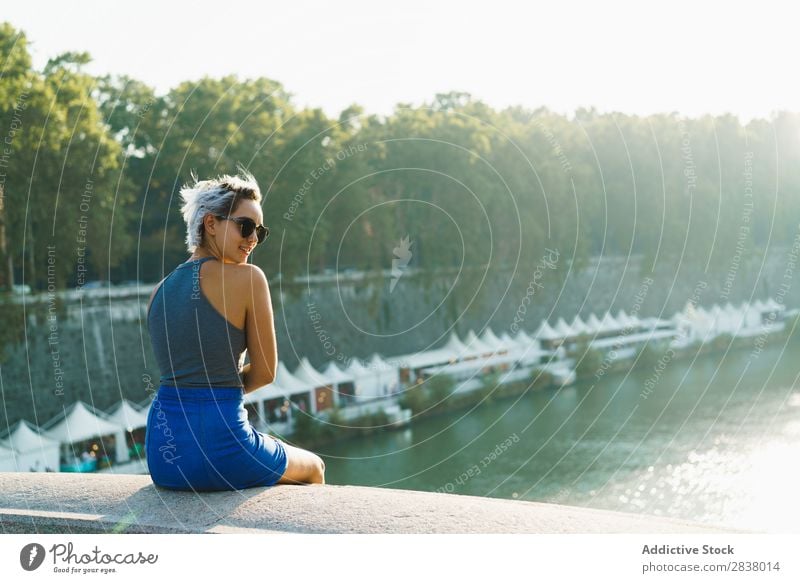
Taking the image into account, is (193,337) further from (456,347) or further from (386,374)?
(456,347)

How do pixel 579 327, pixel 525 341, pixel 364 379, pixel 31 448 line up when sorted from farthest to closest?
pixel 579 327
pixel 525 341
pixel 364 379
pixel 31 448

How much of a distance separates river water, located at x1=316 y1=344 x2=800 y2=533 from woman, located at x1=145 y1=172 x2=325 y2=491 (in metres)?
7.63

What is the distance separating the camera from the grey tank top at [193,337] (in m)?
2.58

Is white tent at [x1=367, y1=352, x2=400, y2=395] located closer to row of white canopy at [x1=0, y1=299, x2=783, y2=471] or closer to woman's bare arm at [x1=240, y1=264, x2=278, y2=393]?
row of white canopy at [x1=0, y1=299, x2=783, y2=471]

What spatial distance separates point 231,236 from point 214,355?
1.16 ft

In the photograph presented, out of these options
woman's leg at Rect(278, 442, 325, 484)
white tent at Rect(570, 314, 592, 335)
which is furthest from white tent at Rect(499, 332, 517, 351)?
woman's leg at Rect(278, 442, 325, 484)

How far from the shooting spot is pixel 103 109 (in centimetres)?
1872

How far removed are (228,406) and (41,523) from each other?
651 millimetres

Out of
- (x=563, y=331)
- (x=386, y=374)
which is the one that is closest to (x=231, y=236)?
(x=386, y=374)

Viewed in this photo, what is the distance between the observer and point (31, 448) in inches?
494

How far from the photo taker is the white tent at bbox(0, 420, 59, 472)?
12279 millimetres

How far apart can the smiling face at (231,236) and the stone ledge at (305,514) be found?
68 cm

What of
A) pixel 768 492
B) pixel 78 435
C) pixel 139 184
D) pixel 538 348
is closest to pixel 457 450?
pixel 768 492

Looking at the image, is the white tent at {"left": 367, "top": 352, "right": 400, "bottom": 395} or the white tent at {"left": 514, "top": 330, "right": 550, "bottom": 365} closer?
the white tent at {"left": 367, "top": 352, "right": 400, "bottom": 395}
